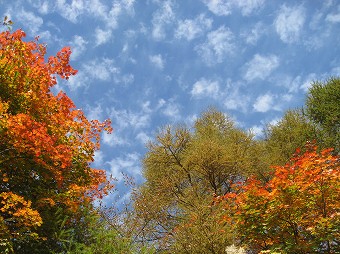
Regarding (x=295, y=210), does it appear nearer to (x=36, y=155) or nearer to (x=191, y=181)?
(x=36, y=155)

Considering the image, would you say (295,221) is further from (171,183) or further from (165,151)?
(165,151)

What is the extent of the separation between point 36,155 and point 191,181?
16.5 m

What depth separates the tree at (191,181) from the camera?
16562mm

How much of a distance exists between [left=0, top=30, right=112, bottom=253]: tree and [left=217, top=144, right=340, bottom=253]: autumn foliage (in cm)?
551

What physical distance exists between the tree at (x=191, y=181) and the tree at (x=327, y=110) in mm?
5610

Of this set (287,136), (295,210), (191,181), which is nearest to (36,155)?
(295,210)

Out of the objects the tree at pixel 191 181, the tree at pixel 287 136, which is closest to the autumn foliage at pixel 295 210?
the tree at pixel 191 181

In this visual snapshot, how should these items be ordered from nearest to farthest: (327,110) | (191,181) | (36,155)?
(36,155) → (191,181) → (327,110)

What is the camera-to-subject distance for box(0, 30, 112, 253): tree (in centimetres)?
1105

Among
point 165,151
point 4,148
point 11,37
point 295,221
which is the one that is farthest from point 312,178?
point 165,151

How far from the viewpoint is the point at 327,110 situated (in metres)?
29.5

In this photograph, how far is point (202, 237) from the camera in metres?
16.3

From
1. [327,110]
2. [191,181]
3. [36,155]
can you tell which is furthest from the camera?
[327,110]

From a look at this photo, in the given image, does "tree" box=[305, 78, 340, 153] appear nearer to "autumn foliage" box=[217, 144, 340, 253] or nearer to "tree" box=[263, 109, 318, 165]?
"tree" box=[263, 109, 318, 165]
